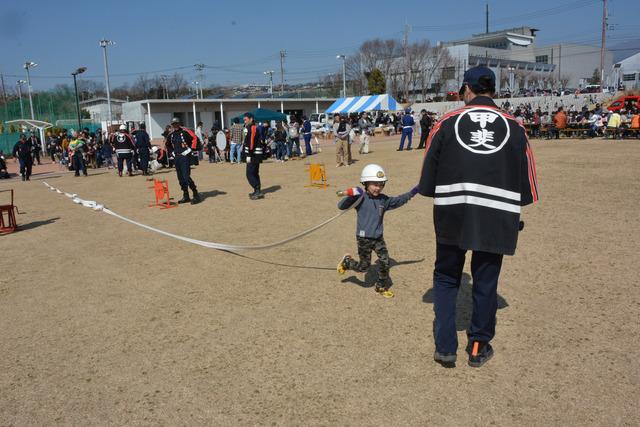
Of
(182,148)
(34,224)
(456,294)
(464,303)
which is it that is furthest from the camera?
(182,148)

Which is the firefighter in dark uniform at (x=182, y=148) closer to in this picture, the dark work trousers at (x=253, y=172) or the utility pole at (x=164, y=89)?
the dark work trousers at (x=253, y=172)

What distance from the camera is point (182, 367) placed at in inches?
150

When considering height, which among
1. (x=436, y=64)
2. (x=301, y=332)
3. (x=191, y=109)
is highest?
(x=436, y=64)

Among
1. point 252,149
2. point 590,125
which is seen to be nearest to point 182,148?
point 252,149

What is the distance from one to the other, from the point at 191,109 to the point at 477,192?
171 feet

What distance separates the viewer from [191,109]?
51938mm

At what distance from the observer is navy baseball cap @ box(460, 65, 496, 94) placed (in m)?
3.43

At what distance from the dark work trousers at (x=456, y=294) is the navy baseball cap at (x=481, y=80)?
1154mm

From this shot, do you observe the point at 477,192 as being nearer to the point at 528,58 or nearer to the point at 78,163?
the point at 78,163

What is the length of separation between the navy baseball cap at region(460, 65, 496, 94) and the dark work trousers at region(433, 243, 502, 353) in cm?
115

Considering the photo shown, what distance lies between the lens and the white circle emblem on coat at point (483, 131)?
129 inches

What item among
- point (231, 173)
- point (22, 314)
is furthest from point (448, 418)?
point (231, 173)

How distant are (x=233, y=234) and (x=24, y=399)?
4.94m

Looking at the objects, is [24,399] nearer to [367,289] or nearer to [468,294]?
[367,289]
